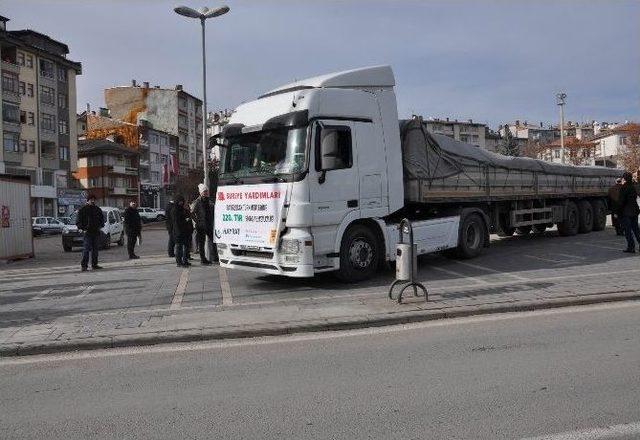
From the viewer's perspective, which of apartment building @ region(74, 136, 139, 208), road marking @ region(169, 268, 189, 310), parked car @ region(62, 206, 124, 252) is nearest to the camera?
road marking @ region(169, 268, 189, 310)

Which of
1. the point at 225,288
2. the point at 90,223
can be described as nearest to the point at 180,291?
the point at 225,288

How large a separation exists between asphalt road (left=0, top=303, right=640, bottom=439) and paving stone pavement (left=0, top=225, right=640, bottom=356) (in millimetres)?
510

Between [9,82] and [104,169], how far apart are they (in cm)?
1875

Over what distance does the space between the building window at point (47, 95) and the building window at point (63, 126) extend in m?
2.20

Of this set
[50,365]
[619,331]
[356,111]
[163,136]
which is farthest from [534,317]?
[163,136]

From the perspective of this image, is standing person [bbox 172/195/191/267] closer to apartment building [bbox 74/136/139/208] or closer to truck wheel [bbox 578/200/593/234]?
truck wheel [bbox 578/200/593/234]

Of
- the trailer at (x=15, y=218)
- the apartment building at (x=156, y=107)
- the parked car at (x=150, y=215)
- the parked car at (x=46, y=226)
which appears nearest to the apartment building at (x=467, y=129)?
the apartment building at (x=156, y=107)

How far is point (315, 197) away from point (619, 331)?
4.67 m

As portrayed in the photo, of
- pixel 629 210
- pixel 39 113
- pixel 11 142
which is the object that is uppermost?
pixel 39 113

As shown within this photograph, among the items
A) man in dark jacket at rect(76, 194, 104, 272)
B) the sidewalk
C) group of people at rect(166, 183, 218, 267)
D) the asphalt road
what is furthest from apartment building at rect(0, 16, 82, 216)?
the asphalt road

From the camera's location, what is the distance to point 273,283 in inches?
416

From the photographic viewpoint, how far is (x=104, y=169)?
7162cm

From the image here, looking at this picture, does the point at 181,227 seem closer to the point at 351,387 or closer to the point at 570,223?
the point at 351,387

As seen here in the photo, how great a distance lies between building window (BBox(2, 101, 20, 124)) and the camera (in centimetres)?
5353
